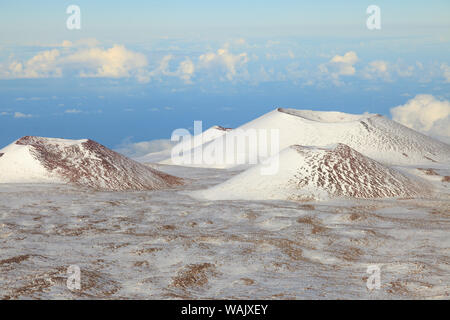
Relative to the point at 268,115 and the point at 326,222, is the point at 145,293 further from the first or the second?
the point at 268,115

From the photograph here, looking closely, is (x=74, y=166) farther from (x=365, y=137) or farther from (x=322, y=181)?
(x=365, y=137)

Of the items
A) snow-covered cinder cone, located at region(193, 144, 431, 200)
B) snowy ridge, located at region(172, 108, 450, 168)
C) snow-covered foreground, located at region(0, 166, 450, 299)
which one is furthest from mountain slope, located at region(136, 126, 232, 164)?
snow-covered foreground, located at region(0, 166, 450, 299)

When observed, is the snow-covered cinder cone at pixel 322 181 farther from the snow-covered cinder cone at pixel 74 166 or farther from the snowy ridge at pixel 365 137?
the snowy ridge at pixel 365 137

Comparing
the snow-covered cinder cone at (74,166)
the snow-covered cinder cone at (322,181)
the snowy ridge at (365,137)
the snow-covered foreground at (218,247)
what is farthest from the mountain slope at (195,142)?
the snow-covered foreground at (218,247)

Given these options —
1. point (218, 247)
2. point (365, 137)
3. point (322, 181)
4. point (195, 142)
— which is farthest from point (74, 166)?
point (195, 142)

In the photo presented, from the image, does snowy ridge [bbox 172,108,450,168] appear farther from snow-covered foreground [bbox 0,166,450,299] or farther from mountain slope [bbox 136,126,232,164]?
snow-covered foreground [bbox 0,166,450,299]
